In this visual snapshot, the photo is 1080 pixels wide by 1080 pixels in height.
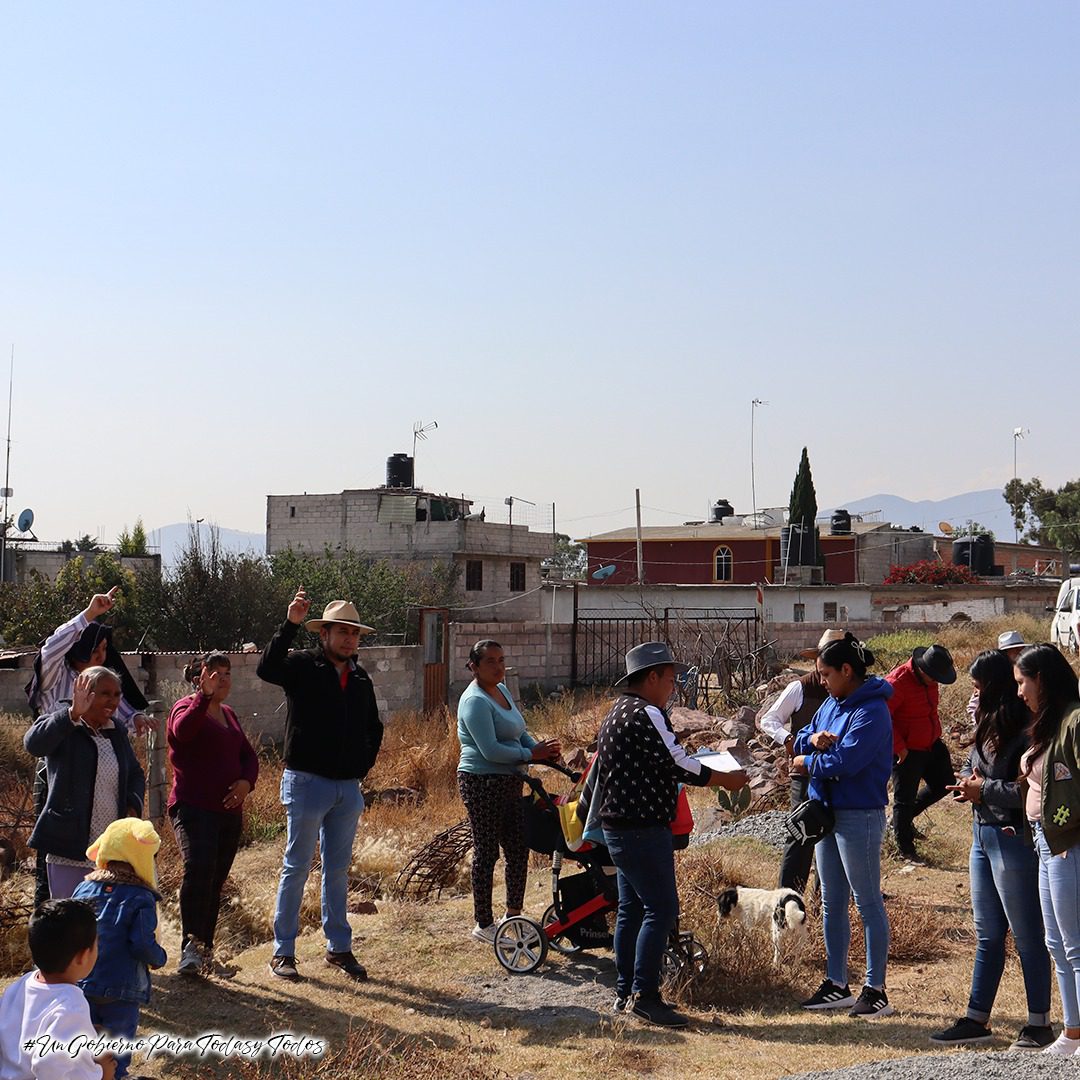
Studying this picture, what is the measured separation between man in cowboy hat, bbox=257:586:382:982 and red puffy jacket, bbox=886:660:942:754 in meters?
4.65

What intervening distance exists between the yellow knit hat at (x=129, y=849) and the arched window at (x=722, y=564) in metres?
52.2

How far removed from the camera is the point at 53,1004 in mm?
3855

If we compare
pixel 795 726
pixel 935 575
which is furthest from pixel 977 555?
pixel 795 726

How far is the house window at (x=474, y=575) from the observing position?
152ft

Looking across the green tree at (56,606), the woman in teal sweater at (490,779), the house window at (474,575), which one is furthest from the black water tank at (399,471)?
the woman in teal sweater at (490,779)

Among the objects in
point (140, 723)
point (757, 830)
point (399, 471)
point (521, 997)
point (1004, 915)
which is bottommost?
point (521, 997)

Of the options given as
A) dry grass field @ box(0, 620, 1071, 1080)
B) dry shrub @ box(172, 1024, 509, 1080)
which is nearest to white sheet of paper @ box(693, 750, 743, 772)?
dry grass field @ box(0, 620, 1071, 1080)

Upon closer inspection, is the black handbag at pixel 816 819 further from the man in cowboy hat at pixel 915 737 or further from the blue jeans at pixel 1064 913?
the man in cowboy hat at pixel 915 737

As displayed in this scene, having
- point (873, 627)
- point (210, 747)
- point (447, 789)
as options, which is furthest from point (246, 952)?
point (873, 627)

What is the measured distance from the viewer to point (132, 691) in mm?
7250

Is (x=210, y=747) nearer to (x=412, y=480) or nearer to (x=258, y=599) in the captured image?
(x=258, y=599)

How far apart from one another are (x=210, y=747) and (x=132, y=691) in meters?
0.69

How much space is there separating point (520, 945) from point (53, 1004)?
3714mm

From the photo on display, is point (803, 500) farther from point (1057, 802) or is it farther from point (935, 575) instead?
point (1057, 802)
